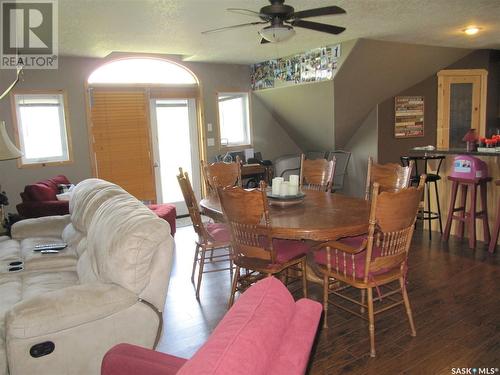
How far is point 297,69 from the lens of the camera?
19.9 feet

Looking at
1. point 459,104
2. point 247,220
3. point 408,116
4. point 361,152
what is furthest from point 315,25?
point 459,104

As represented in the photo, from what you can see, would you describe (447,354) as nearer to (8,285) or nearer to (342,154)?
(8,285)

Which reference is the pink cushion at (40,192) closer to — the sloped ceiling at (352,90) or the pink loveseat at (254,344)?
the pink loveseat at (254,344)

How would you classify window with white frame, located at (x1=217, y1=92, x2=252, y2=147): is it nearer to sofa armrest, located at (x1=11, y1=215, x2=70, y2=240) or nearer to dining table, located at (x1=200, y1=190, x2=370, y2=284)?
sofa armrest, located at (x1=11, y1=215, x2=70, y2=240)

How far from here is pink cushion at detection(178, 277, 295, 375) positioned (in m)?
0.88

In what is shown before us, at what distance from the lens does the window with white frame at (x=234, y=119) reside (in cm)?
691

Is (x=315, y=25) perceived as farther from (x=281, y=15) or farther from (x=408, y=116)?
(x=408, y=116)

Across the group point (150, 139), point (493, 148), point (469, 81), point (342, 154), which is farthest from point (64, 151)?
point (469, 81)

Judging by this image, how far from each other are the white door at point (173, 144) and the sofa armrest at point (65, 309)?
444 cm

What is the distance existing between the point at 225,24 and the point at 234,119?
3085 millimetres

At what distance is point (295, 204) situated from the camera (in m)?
3.20

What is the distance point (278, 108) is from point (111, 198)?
4.71 m

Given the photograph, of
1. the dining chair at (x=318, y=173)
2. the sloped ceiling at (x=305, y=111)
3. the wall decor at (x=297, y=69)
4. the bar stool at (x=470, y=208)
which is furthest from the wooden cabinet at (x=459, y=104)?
the dining chair at (x=318, y=173)

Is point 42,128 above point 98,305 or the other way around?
above
